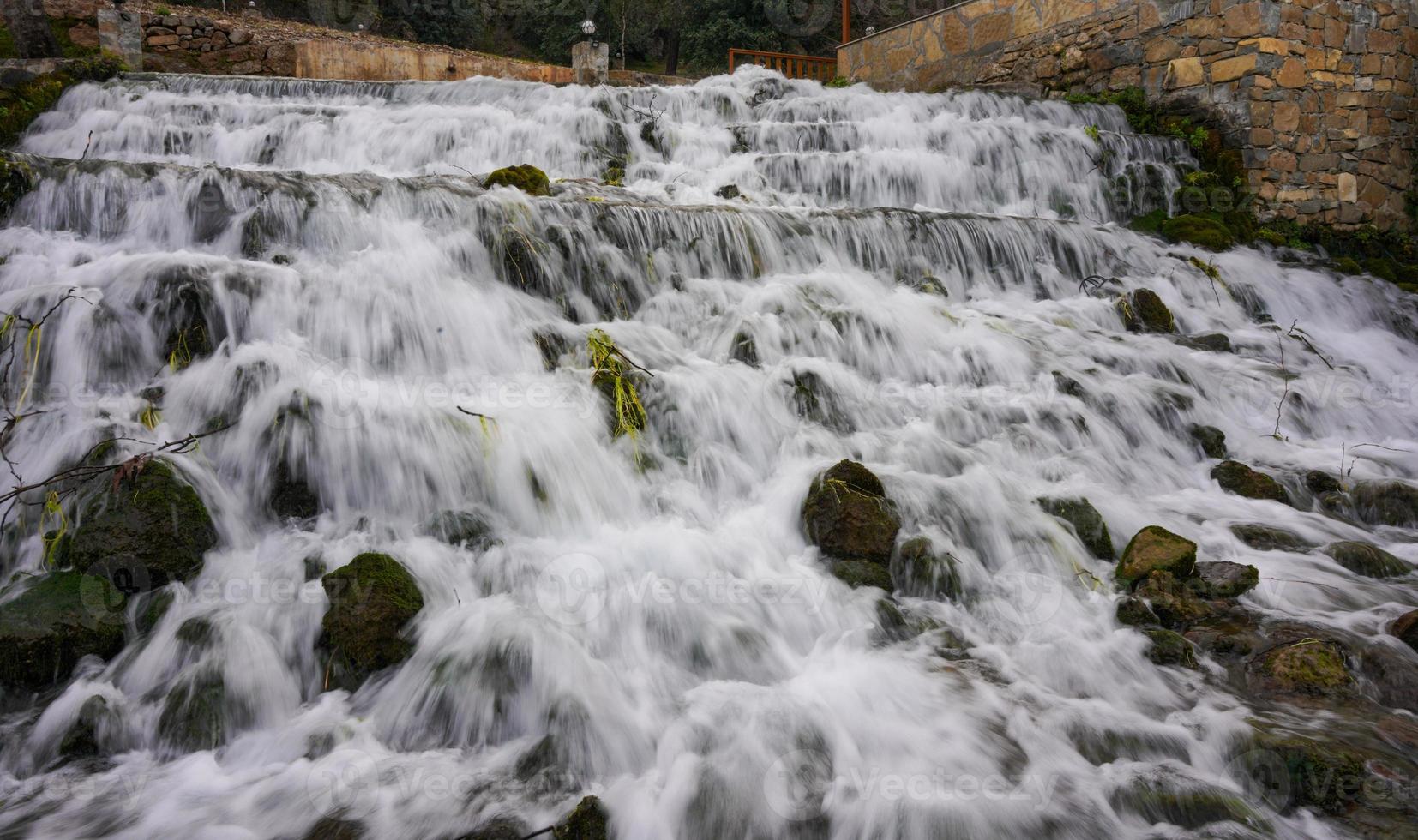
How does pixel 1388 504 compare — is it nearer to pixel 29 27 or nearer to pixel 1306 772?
pixel 1306 772

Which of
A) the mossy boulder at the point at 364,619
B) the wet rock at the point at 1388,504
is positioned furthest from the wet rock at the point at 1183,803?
the wet rock at the point at 1388,504

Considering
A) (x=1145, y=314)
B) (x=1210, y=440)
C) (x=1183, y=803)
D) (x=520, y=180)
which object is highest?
(x=520, y=180)

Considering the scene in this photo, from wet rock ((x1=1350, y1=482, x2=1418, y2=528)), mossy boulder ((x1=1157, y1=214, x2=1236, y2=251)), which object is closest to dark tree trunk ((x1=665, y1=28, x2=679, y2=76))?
mossy boulder ((x1=1157, y1=214, x2=1236, y2=251))

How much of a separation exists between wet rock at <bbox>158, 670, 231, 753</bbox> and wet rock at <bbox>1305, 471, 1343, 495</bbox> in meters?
5.24

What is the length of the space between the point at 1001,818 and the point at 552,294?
3.98 metres

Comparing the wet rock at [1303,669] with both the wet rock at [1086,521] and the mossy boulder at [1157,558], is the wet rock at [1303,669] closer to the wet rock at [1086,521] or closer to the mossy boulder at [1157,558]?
the mossy boulder at [1157,558]

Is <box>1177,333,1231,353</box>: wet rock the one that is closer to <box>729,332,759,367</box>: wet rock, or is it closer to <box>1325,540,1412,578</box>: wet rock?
<box>1325,540,1412,578</box>: wet rock

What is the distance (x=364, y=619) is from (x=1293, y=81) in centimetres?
1049

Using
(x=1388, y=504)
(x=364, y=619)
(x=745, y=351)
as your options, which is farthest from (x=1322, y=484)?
(x=364, y=619)

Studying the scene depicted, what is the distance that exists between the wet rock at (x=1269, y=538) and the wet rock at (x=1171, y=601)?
79 centimetres

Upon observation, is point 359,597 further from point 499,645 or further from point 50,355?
point 50,355

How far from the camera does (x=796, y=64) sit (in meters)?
17.3

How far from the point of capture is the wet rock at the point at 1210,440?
190 inches

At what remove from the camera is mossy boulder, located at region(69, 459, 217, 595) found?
285cm
